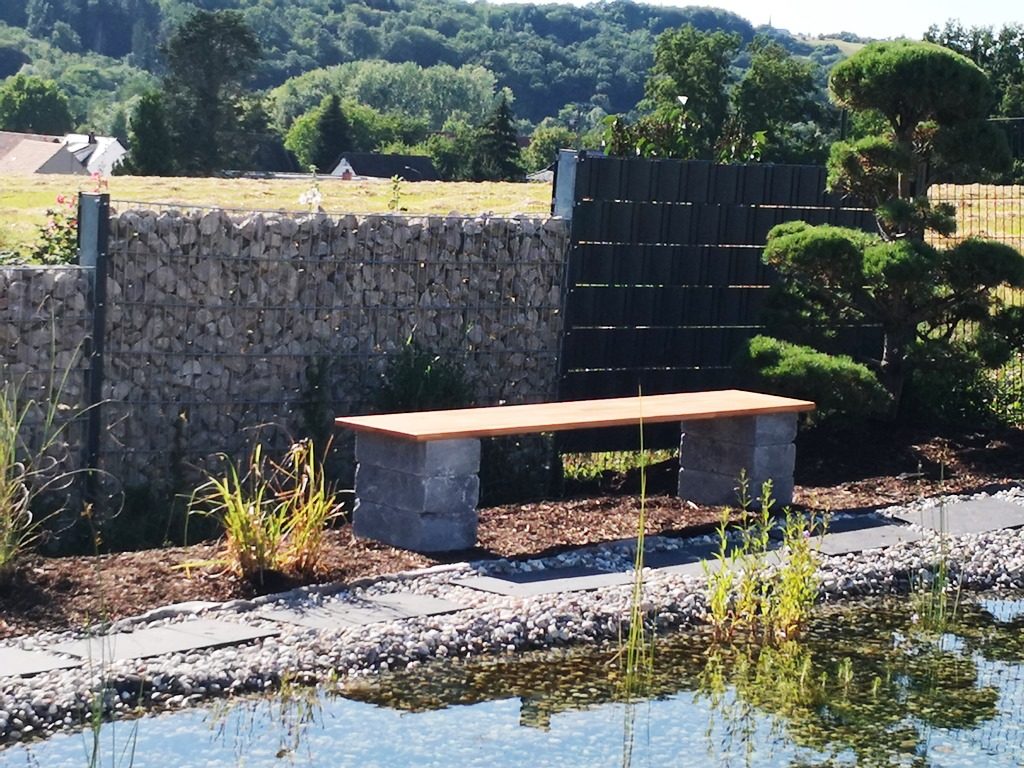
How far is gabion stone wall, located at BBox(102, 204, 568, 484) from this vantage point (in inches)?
340

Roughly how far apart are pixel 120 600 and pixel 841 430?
594cm

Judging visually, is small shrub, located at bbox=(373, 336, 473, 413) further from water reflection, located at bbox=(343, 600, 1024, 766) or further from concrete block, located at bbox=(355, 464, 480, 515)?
water reflection, located at bbox=(343, 600, 1024, 766)

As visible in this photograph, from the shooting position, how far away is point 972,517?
29.6 feet

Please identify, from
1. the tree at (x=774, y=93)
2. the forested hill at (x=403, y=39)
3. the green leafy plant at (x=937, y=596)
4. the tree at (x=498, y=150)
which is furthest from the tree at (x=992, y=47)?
the forested hill at (x=403, y=39)

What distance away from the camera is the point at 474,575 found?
7.21 m

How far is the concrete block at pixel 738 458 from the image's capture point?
8953mm

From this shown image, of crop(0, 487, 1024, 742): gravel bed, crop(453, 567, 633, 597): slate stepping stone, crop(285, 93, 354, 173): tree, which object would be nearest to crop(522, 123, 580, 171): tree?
crop(285, 93, 354, 173): tree

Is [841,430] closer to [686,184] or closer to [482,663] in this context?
[686,184]

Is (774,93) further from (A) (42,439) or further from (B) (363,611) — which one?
(B) (363,611)

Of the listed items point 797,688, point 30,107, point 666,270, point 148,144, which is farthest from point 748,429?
point 30,107

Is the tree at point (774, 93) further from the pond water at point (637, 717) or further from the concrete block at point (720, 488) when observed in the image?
the pond water at point (637, 717)

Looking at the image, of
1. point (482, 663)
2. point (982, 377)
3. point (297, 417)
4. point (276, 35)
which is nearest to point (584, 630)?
point (482, 663)

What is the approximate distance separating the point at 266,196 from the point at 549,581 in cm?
2711

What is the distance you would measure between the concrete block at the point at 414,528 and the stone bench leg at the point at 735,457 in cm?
195
